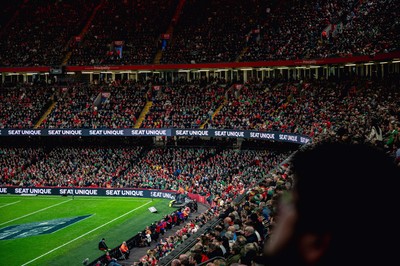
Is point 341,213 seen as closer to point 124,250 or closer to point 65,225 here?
point 124,250

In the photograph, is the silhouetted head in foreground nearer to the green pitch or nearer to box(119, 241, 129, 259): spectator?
box(119, 241, 129, 259): spectator

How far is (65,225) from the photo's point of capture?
3600cm

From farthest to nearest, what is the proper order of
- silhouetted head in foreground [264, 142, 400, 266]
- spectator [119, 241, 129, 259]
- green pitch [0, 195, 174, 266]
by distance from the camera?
green pitch [0, 195, 174, 266], spectator [119, 241, 129, 259], silhouetted head in foreground [264, 142, 400, 266]

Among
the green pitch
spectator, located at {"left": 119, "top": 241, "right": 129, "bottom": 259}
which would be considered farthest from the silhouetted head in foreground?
the green pitch

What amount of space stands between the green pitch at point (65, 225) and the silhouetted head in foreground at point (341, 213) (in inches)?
1108

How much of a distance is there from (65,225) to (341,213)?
36.9 m

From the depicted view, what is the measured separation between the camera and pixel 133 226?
35.1 meters

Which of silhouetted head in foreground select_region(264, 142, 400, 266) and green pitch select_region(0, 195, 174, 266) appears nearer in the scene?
silhouetted head in foreground select_region(264, 142, 400, 266)

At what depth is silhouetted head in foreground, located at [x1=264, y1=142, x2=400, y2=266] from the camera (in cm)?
118

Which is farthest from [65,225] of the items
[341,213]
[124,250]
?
[341,213]

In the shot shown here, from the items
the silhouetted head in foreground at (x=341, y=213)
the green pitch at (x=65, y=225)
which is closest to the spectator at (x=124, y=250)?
the green pitch at (x=65, y=225)

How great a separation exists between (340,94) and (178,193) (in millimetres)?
16930

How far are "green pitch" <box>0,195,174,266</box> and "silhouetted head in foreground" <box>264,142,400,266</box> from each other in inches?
1108

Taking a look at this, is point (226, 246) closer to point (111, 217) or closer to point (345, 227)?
point (345, 227)
